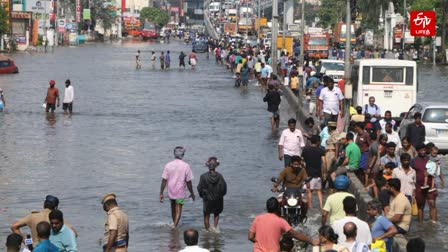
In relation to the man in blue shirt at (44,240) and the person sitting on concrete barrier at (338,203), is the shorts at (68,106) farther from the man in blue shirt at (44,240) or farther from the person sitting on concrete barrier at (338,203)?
the man in blue shirt at (44,240)

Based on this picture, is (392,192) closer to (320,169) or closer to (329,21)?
(320,169)

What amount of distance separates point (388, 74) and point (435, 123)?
8.63 metres

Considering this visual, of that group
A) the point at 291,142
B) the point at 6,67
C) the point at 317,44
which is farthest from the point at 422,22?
the point at 291,142

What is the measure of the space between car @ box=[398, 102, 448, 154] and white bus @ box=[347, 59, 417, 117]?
735 cm

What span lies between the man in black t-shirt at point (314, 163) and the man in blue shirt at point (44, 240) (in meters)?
8.28

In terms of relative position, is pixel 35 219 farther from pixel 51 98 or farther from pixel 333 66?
pixel 333 66

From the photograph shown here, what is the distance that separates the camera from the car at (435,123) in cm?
2827

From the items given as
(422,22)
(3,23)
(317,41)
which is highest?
(422,22)

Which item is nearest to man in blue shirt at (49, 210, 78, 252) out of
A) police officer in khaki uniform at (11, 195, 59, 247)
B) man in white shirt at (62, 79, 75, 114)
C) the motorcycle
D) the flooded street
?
police officer in khaki uniform at (11, 195, 59, 247)

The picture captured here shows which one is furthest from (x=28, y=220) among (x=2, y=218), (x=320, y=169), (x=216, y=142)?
(x=216, y=142)

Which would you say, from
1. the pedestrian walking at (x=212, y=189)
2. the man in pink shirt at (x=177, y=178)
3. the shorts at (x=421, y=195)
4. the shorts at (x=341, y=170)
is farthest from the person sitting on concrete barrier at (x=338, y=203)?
the shorts at (x=341, y=170)

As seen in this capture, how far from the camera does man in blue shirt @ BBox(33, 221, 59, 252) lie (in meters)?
11.2

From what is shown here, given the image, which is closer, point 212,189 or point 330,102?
point 212,189

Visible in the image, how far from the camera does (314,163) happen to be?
19.2 m
